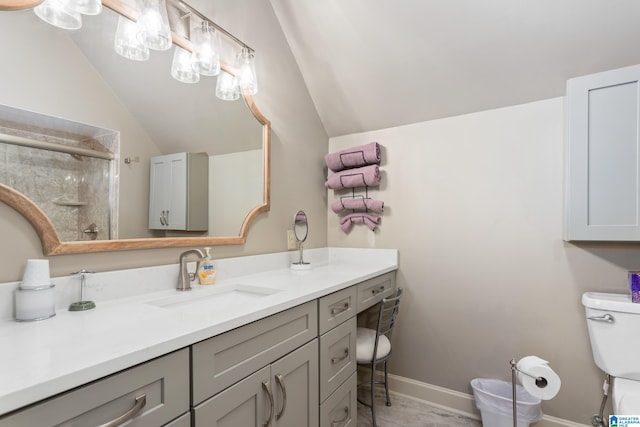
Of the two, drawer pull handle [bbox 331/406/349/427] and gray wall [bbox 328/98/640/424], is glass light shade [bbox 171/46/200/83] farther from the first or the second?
drawer pull handle [bbox 331/406/349/427]

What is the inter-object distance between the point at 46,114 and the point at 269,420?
1.24 meters

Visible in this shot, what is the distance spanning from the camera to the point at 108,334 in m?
0.81

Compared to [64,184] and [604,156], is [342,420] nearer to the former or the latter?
[64,184]

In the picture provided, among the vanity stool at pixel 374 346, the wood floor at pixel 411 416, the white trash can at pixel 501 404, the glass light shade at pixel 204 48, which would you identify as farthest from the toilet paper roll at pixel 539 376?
the glass light shade at pixel 204 48

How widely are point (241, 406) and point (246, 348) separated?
0.17m

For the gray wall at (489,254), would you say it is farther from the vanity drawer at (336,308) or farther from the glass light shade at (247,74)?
the glass light shade at (247,74)

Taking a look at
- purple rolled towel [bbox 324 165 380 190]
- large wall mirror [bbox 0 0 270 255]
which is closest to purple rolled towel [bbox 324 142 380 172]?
purple rolled towel [bbox 324 165 380 190]

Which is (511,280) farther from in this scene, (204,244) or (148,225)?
(148,225)

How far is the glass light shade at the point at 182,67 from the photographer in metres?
1.47

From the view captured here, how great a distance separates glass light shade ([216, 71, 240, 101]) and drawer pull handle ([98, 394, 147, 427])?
1.42 m

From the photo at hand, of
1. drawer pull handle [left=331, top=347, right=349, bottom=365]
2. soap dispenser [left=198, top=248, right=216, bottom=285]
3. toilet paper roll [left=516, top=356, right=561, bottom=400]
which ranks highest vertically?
soap dispenser [left=198, top=248, right=216, bottom=285]

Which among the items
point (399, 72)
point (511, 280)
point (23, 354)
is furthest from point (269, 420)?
point (399, 72)

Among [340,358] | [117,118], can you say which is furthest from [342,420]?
[117,118]

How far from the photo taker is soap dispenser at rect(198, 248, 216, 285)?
147 centimetres
